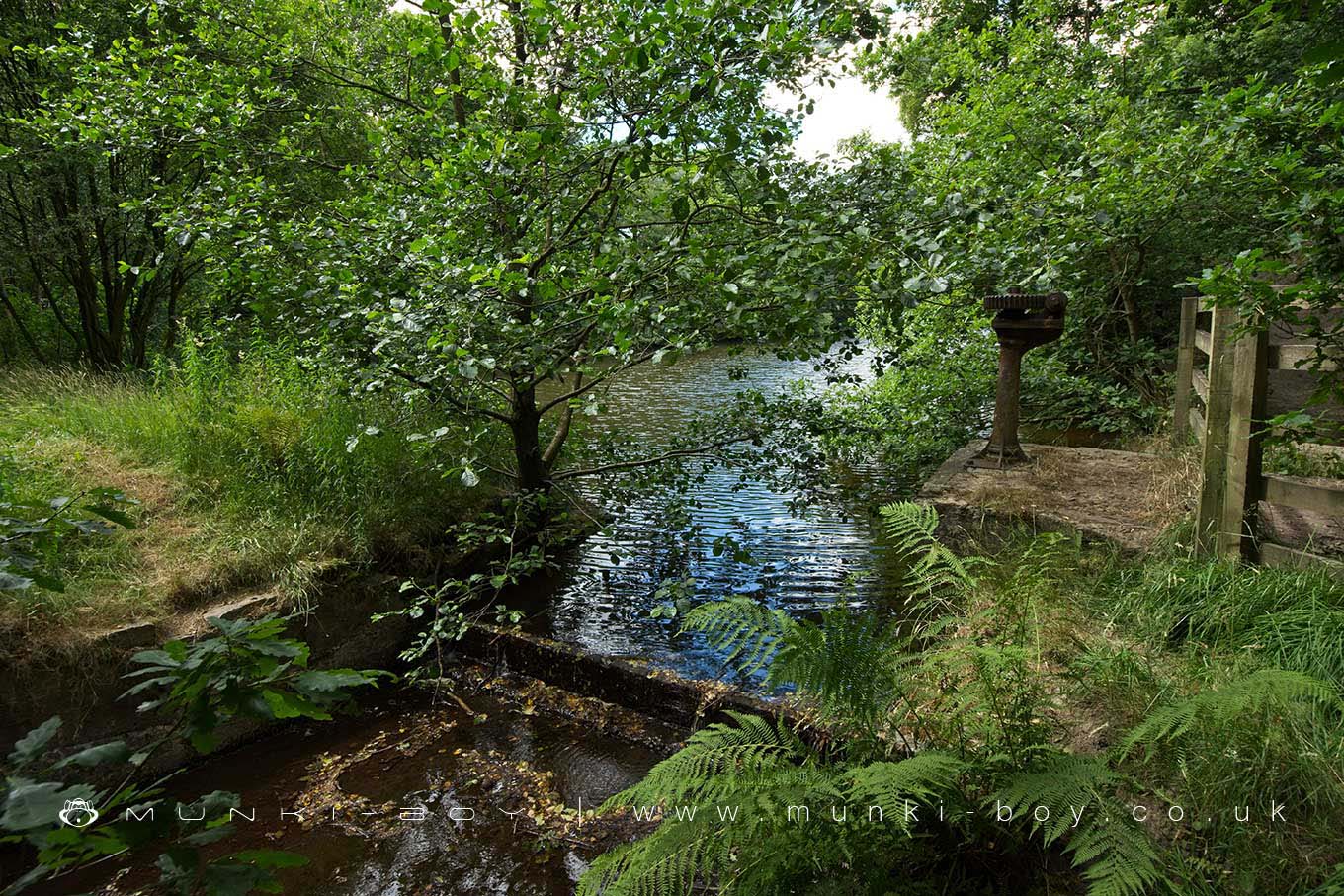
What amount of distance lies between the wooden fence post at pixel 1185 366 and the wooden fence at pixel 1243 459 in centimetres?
246

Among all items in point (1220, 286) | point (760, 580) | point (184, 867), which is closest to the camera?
point (184, 867)

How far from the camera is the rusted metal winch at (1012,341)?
16.8ft

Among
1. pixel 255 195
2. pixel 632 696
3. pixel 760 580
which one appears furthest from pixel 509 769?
pixel 255 195

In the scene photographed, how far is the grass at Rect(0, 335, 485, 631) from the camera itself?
4.11 metres

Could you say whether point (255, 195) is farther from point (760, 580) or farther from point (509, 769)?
point (760, 580)

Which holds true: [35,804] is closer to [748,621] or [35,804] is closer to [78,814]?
[78,814]

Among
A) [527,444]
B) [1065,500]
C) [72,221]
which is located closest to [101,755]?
[527,444]

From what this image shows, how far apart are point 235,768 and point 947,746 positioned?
355 cm

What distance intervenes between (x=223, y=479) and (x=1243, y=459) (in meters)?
5.94

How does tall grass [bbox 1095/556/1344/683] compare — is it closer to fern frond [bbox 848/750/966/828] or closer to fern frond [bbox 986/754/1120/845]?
fern frond [bbox 986/754/1120/845]

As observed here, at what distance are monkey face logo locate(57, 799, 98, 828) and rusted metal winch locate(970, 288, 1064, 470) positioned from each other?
5.31 m

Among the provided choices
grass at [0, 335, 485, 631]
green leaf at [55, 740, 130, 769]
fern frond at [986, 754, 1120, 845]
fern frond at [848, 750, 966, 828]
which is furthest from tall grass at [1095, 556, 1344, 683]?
grass at [0, 335, 485, 631]

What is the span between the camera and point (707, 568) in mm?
6066

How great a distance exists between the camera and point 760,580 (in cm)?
578
